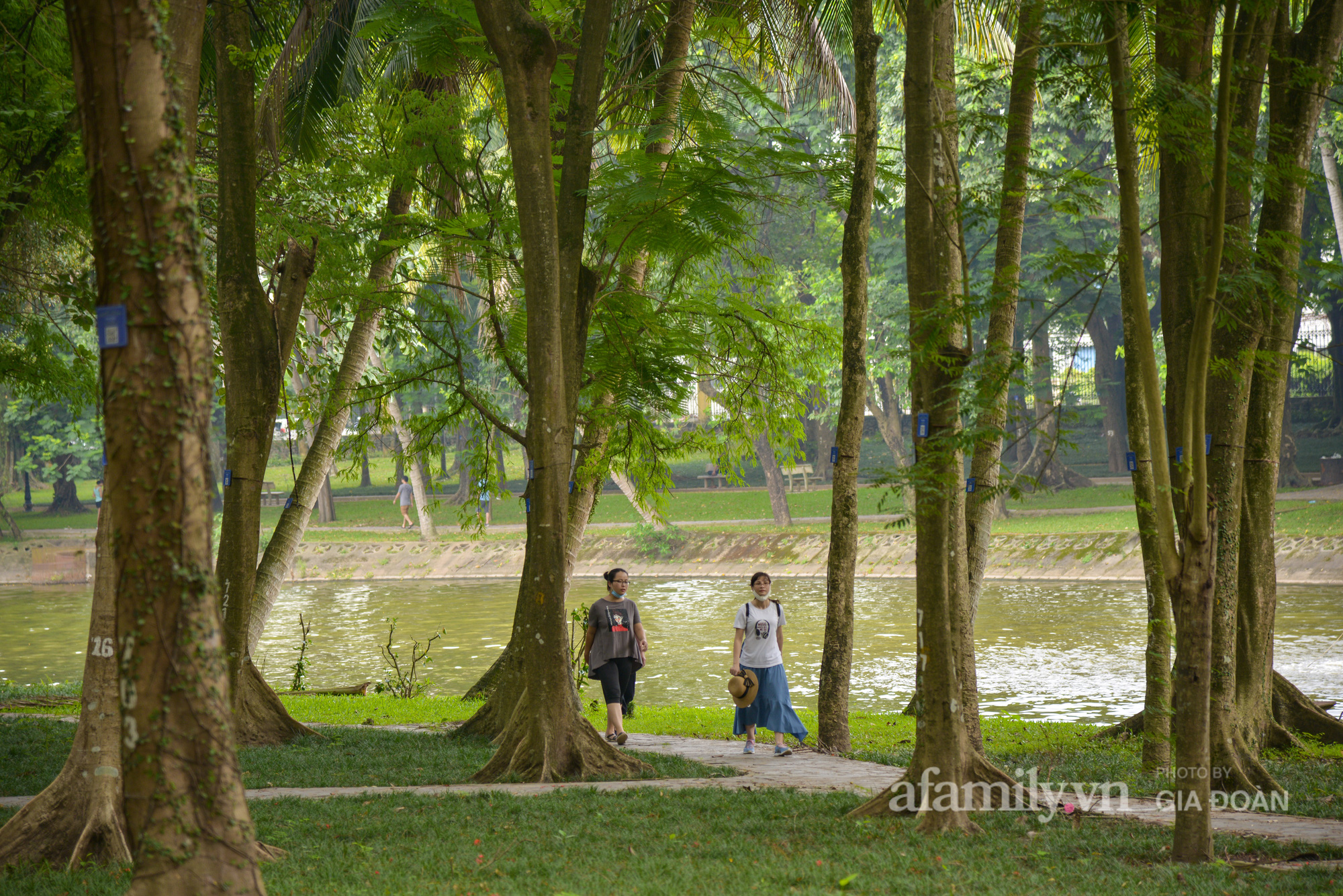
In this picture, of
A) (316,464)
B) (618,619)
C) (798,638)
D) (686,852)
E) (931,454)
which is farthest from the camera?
(798,638)

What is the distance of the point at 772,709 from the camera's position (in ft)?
32.5

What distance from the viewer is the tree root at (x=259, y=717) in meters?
10.2

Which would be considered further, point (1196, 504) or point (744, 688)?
point (744, 688)

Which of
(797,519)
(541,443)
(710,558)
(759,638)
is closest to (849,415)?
(759,638)

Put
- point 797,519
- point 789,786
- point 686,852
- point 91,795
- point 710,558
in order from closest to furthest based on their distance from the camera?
point 686,852 → point 91,795 → point 789,786 → point 710,558 → point 797,519

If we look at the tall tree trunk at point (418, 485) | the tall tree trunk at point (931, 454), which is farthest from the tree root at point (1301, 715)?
the tall tree trunk at point (418, 485)

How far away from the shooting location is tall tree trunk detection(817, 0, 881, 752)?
32.5ft

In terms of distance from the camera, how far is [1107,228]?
33.0 metres

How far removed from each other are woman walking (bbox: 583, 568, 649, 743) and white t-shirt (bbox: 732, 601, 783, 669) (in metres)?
1.09

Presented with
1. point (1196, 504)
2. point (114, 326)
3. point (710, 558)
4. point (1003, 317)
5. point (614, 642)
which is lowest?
point (710, 558)

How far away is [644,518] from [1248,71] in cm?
2720

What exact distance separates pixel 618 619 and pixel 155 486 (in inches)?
276

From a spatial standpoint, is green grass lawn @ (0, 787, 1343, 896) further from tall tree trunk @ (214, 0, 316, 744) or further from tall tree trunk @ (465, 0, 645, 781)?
tall tree trunk @ (214, 0, 316, 744)

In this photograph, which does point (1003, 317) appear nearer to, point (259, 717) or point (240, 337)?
point (240, 337)
